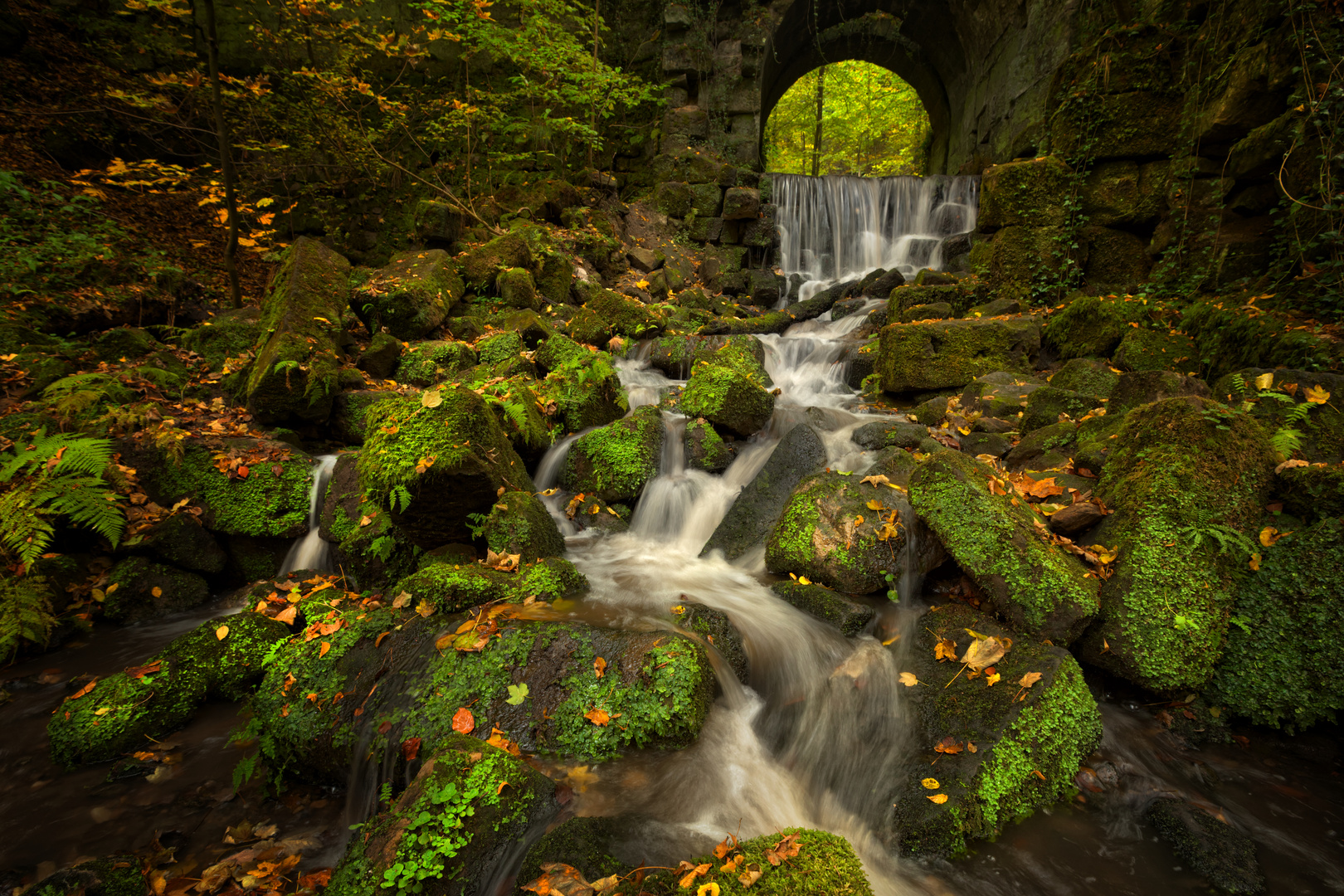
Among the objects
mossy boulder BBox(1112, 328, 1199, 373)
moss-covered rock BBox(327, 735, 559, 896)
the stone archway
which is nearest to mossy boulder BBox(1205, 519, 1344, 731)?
mossy boulder BBox(1112, 328, 1199, 373)

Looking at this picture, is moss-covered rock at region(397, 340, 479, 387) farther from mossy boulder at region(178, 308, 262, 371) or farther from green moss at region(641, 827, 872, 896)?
green moss at region(641, 827, 872, 896)

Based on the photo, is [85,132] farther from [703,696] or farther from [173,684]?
[703,696]

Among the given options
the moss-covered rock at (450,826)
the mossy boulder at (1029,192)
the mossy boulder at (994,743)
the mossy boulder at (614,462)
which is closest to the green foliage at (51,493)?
the mossy boulder at (614,462)

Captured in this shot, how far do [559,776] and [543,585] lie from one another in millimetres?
1428

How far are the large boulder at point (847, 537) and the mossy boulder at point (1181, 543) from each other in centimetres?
116

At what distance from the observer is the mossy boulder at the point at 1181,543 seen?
3.32 meters

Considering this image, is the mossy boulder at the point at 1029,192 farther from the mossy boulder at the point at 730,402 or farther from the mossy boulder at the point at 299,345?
the mossy boulder at the point at 299,345

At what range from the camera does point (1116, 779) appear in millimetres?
2984

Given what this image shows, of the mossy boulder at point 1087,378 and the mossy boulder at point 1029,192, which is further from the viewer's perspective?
the mossy boulder at point 1029,192

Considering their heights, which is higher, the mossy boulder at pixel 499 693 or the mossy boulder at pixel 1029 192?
the mossy boulder at pixel 1029 192

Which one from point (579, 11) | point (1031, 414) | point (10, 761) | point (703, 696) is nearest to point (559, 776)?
point (703, 696)

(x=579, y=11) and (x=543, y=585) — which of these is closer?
(x=543, y=585)

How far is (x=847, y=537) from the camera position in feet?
13.8

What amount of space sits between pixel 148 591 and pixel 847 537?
602 centimetres
